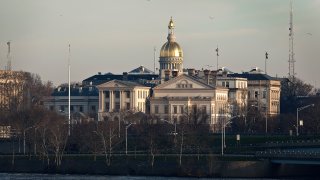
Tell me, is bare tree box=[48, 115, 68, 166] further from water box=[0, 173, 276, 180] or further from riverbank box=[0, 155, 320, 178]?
water box=[0, 173, 276, 180]

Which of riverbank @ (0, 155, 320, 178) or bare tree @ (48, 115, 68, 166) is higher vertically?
bare tree @ (48, 115, 68, 166)

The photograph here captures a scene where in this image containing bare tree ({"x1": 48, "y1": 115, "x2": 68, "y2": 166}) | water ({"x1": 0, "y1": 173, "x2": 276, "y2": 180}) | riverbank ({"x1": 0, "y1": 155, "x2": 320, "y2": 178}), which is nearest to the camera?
water ({"x1": 0, "y1": 173, "x2": 276, "y2": 180})

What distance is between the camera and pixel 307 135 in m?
196

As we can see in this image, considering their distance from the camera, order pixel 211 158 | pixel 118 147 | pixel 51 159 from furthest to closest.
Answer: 1. pixel 118 147
2. pixel 51 159
3. pixel 211 158

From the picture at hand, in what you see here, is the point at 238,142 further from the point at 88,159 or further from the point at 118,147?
the point at 88,159

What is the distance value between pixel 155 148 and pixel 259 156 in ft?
54.4

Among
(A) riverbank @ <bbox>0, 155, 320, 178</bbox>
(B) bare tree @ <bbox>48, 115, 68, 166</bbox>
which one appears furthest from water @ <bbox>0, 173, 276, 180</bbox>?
(B) bare tree @ <bbox>48, 115, 68, 166</bbox>

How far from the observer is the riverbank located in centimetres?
15712

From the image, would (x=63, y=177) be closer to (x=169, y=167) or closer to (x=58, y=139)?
(x=169, y=167)

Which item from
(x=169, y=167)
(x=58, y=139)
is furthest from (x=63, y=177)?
(x=58, y=139)

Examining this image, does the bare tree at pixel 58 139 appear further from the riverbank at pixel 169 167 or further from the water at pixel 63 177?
the water at pixel 63 177

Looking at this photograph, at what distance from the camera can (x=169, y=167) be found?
159500 mm

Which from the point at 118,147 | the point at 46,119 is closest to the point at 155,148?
the point at 118,147

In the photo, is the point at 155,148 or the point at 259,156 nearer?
the point at 259,156
